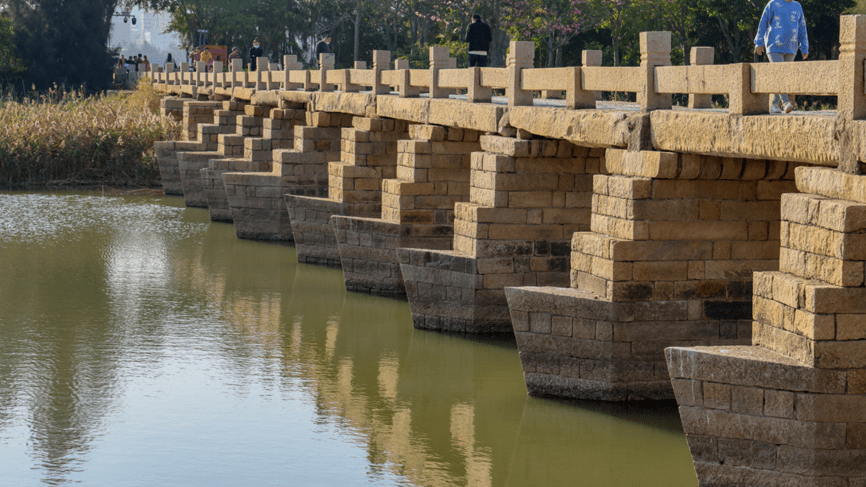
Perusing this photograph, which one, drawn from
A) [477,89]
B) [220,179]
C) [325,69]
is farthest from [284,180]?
[477,89]

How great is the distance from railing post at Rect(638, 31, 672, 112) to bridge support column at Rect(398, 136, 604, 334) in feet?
8.49

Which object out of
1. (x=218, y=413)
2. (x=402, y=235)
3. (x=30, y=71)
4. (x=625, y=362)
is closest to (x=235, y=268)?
(x=402, y=235)

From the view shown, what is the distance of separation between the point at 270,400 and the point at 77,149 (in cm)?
2009

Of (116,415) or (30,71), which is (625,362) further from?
(30,71)

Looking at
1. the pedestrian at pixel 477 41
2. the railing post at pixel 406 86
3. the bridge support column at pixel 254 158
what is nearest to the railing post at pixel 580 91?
the railing post at pixel 406 86

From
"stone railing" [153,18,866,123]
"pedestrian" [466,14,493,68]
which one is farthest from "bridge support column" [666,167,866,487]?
"pedestrian" [466,14,493,68]

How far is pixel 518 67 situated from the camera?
13.0m

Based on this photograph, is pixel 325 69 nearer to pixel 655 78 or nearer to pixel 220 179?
pixel 220 179

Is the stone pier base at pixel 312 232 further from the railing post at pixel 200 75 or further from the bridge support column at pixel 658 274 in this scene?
the railing post at pixel 200 75

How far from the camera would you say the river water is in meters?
9.33

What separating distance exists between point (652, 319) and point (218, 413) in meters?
3.97

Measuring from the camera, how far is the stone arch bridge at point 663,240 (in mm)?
7801

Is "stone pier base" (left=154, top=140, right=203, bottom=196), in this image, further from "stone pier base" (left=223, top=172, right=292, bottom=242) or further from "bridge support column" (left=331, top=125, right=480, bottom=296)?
"bridge support column" (left=331, top=125, right=480, bottom=296)

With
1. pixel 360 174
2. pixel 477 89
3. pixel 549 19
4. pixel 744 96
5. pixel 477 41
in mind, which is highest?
pixel 549 19
